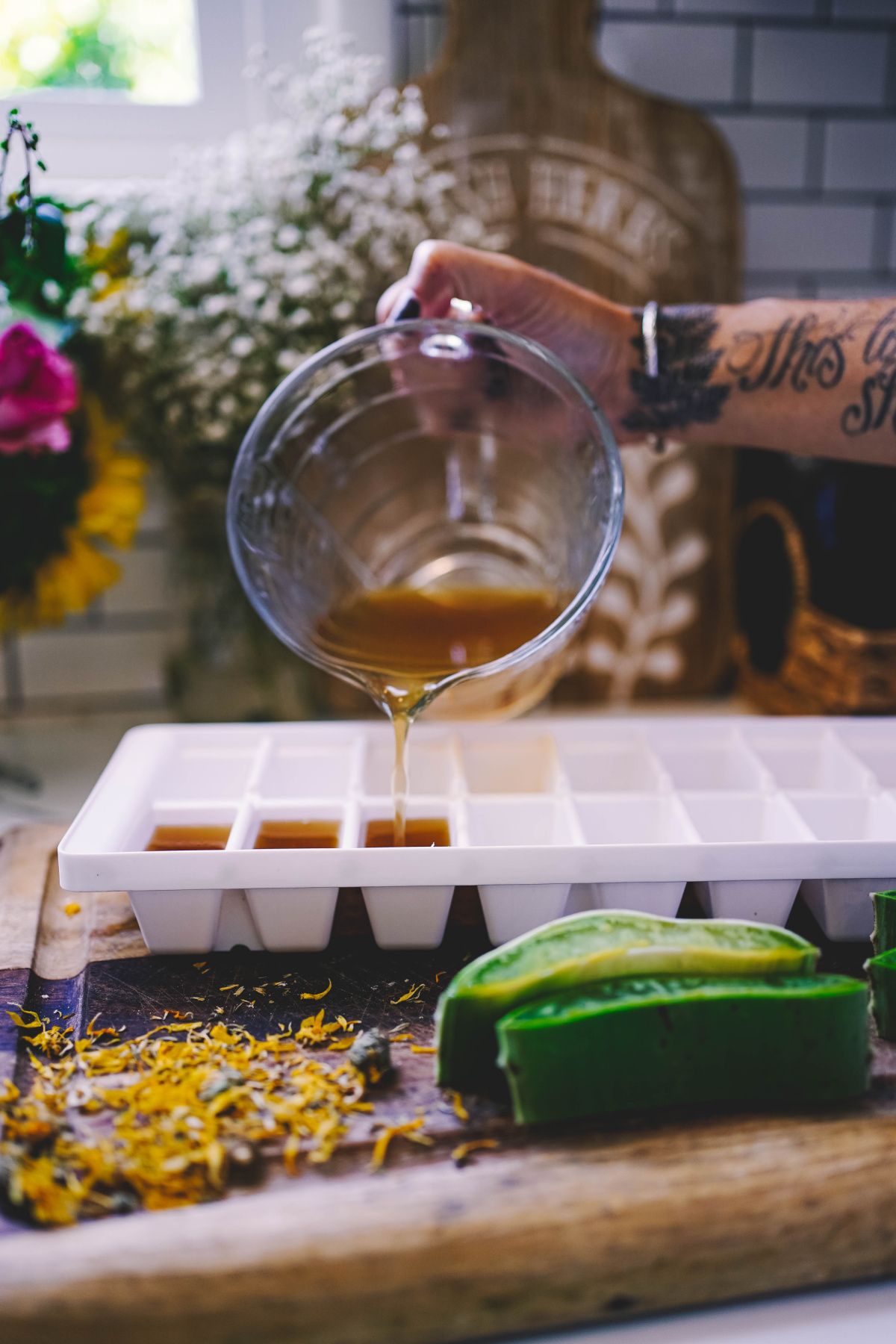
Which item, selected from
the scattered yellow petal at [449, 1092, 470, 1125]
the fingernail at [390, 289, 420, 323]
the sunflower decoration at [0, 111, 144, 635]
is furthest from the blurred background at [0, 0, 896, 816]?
the scattered yellow petal at [449, 1092, 470, 1125]

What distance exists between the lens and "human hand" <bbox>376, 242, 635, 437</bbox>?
2.76 feet

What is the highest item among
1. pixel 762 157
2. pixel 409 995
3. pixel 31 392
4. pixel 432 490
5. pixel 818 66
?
pixel 818 66

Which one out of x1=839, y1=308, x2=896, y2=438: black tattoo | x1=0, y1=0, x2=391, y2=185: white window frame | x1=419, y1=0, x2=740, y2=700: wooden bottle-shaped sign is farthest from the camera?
x1=0, y1=0, x2=391, y2=185: white window frame

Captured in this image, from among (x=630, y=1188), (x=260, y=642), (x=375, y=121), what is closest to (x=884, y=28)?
(x=375, y=121)

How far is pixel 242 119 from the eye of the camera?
136 centimetres

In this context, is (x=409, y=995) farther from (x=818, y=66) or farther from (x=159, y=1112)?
(x=818, y=66)

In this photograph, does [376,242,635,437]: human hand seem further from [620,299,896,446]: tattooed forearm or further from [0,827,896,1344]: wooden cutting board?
[0,827,896,1344]: wooden cutting board

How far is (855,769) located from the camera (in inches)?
35.9

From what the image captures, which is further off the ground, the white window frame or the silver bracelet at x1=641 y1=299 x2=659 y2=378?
the white window frame

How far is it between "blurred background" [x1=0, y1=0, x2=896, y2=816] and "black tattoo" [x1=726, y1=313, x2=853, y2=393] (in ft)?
1.32

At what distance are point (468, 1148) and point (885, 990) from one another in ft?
0.96

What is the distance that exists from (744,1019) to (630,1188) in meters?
0.11

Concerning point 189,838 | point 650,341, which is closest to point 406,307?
point 650,341

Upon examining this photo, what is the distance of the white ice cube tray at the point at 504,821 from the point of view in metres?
0.73
